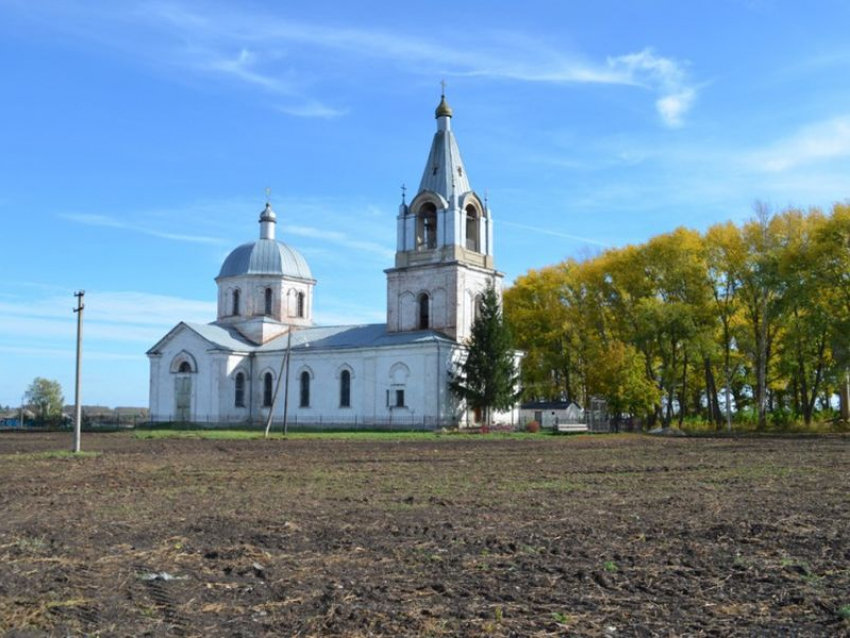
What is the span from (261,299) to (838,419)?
132ft

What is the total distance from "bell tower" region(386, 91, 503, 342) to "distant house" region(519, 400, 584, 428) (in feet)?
23.4

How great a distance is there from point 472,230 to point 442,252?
3.49 m

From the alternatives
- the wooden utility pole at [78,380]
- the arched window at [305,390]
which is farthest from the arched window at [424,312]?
the wooden utility pole at [78,380]

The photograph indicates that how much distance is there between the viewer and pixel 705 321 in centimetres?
5366

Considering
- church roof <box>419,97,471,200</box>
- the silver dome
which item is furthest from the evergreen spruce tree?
the silver dome

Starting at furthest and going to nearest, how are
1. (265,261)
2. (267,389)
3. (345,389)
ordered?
(265,261), (267,389), (345,389)

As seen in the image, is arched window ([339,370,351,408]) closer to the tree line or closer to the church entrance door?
the church entrance door

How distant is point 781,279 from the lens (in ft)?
160

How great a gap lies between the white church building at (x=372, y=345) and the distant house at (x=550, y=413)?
1535 mm

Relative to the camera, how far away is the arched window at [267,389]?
61.3 metres

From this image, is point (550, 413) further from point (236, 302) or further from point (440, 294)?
point (236, 302)

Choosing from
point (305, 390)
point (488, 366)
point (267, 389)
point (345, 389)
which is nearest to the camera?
point (488, 366)

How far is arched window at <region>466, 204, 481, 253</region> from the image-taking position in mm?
56594

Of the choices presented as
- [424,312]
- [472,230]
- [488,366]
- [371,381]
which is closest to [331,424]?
[371,381]
